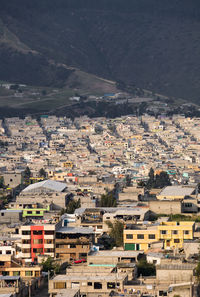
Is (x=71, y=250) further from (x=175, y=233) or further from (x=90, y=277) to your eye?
(x=90, y=277)

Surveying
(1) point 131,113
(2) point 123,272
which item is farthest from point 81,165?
(1) point 131,113

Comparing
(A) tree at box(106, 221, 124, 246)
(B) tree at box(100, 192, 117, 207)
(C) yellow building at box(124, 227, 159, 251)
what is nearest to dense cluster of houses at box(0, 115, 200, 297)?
(C) yellow building at box(124, 227, 159, 251)

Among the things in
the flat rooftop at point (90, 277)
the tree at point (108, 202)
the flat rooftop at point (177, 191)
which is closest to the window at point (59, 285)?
the flat rooftop at point (90, 277)

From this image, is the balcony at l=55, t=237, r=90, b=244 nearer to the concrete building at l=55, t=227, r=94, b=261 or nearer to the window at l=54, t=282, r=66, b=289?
the concrete building at l=55, t=227, r=94, b=261

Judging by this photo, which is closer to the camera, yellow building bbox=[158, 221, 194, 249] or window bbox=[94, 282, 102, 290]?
window bbox=[94, 282, 102, 290]

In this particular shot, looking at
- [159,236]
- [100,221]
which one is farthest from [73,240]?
[100,221]

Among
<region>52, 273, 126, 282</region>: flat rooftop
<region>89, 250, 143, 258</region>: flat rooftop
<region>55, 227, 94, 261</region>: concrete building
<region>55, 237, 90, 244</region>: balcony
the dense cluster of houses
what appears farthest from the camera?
<region>55, 237, 90, 244</region>: balcony

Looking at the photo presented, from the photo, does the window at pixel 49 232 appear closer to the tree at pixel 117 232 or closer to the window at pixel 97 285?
the tree at pixel 117 232
